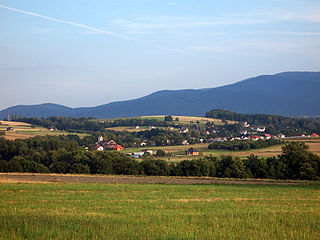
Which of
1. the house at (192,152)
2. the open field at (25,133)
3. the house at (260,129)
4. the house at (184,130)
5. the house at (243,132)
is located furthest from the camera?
the house at (260,129)

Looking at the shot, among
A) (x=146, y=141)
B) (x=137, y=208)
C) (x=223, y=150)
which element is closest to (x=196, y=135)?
(x=146, y=141)

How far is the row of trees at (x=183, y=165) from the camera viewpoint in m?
46.1

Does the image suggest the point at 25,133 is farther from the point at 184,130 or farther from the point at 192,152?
the point at 184,130

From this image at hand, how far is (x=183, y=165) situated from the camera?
167 feet

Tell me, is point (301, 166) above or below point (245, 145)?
above

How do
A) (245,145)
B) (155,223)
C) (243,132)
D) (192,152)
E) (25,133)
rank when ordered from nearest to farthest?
(155,223)
(192,152)
(245,145)
(25,133)
(243,132)

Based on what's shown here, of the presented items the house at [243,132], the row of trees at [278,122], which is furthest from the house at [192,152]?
the row of trees at [278,122]

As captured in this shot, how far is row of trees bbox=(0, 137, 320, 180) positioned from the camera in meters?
46.1

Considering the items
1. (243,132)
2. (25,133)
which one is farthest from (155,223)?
(243,132)

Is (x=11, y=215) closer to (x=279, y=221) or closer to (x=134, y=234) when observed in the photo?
(x=134, y=234)

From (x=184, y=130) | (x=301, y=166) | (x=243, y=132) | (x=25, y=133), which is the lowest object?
(x=301, y=166)

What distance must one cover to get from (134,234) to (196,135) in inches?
4286

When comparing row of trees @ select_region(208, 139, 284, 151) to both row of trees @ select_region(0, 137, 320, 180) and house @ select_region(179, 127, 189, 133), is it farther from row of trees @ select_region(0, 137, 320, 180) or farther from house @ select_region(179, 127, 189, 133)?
house @ select_region(179, 127, 189, 133)

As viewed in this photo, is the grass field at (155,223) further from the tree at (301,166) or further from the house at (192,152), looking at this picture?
the house at (192,152)
